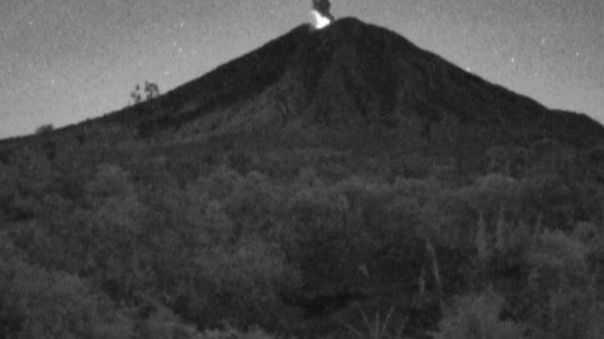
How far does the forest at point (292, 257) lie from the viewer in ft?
42.3

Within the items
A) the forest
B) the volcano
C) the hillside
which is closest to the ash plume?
the volcano

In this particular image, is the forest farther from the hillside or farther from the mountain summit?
the mountain summit

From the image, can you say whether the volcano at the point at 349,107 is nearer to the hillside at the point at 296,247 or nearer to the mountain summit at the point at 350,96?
the mountain summit at the point at 350,96

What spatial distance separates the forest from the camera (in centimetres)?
1291

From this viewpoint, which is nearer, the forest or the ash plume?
the forest

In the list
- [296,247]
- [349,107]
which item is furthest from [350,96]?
[296,247]

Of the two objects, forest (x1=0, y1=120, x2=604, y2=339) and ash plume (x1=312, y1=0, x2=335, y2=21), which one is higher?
ash plume (x1=312, y1=0, x2=335, y2=21)

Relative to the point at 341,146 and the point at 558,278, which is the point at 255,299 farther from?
the point at 341,146

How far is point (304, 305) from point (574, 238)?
5.75 m

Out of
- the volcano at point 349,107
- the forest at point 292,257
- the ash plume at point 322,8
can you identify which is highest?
the ash plume at point 322,8

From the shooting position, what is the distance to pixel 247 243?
1805 centimetres

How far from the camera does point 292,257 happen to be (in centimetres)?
1794

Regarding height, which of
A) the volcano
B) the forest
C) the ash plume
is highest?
the ash plume

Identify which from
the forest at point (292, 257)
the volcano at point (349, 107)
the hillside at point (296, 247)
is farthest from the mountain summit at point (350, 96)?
the forest at point (292, 257)
